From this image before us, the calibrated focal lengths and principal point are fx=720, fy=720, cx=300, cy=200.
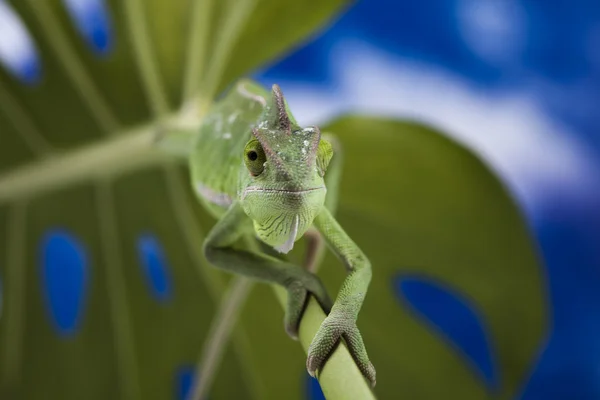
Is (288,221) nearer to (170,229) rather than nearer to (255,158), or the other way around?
(255,158)

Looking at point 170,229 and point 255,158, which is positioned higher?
point 170,229

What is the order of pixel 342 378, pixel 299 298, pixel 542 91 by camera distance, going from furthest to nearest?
pixel 542 91, pixel 299 298, pixel 342 378

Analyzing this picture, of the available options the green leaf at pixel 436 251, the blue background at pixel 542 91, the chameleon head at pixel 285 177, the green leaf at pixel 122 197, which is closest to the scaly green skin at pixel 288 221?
the chameleon head at pixel 285 177

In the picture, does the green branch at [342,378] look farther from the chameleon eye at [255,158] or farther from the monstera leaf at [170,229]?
the monstera leaf at [170,229]

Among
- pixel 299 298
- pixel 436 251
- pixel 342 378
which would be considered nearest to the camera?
pixel 342 378

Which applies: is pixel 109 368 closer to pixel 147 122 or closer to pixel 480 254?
pixel 147 122

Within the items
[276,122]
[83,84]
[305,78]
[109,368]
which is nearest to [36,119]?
[83,84]

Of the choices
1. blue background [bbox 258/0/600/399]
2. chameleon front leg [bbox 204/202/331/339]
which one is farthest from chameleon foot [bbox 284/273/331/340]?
blue background [bbox 258/0/600/399]

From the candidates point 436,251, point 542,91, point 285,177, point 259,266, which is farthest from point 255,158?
point 542,91
